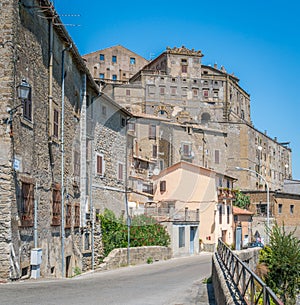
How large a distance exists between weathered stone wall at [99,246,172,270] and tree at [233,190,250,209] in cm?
2573

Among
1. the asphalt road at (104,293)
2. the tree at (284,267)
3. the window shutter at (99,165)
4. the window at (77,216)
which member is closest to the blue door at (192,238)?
the window shutter at (99,165)

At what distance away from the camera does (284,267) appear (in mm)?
25219

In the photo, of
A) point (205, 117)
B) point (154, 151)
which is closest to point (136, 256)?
point (154, 151)

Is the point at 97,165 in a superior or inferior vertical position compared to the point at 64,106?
inferior

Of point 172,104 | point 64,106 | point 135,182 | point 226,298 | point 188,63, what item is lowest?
point 226,298

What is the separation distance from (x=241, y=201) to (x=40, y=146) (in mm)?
45361

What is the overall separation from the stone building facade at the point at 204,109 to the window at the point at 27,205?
1965 inches

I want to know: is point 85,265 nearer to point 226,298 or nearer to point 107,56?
point 226,298

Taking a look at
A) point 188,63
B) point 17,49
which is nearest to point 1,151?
point 17,49

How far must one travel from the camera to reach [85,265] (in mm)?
26406

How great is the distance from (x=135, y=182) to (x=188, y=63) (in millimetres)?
45985

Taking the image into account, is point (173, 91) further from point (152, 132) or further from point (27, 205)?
point (27, 205)

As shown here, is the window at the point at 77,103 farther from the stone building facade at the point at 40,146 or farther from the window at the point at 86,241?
the window at the point at 86,241

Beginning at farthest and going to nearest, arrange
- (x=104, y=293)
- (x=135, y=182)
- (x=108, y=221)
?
(x=135, y=182) < (x=108, y=221) < (x=104, y=293)
